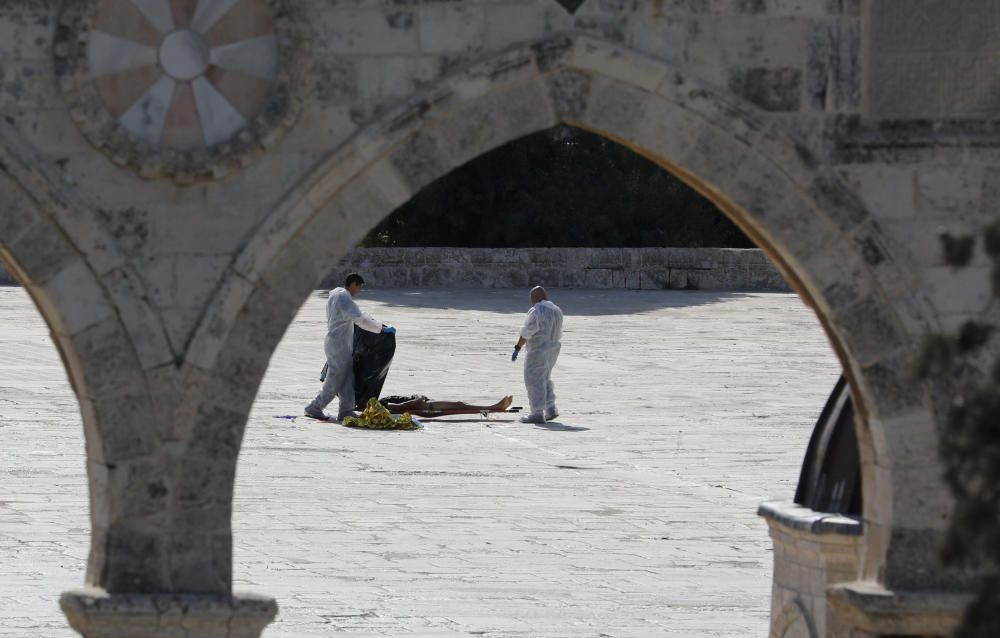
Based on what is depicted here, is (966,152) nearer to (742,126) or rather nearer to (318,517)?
(742,126)

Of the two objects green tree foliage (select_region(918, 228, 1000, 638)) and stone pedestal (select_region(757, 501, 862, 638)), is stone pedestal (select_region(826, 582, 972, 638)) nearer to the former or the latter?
stone pedestal (select_region(757, 501, 862, 638))

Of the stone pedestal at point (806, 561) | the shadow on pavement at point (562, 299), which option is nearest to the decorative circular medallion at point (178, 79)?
the stone pedestal at point (806, 561)

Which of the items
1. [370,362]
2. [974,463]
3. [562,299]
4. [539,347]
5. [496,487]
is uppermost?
[562,299]

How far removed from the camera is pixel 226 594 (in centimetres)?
655

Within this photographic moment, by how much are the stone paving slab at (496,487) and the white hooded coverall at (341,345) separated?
0.48 metres

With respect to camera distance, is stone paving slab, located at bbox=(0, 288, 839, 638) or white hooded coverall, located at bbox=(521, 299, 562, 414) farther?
white hooded coverall, located at bbox=(521, 299, 562, 414)

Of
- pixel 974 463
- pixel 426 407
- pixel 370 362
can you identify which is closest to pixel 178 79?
pixel 974 463

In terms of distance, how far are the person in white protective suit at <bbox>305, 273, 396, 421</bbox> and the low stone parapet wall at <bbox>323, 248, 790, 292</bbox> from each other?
11.3 m

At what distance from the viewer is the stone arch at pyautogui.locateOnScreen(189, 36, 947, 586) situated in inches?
259

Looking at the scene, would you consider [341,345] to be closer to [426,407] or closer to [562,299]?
[426,407]

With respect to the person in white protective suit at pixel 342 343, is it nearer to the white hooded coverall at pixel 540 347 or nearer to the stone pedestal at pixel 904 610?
the white hooded coverall at pixel 540 347

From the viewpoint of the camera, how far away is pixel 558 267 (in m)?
31.5

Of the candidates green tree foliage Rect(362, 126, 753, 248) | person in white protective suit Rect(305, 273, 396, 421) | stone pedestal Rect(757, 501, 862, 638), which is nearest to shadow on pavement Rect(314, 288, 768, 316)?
green tree foliage Rect(362, 126, 753, 248)

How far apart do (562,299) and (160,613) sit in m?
23.4
